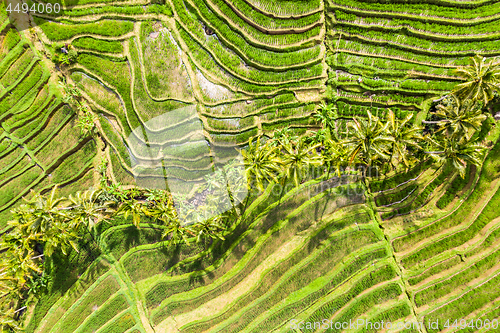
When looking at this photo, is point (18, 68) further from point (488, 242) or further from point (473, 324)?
point (473, 324)

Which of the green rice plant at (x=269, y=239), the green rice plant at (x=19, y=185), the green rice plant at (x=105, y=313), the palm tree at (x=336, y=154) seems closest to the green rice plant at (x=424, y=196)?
the green rice plant at (x=269, y=239)

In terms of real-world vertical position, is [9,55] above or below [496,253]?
above

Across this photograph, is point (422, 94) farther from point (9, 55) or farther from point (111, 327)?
point (9, 55)

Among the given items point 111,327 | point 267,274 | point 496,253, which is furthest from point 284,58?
point 111,327

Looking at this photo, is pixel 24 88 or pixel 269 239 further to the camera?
pixel 269 239

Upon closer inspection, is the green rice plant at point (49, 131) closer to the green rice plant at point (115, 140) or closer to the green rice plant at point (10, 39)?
the green rice plant at point (115, 140)

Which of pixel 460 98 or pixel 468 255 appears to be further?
pixel 468 255

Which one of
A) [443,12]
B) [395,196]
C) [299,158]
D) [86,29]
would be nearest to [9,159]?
[86,29]
